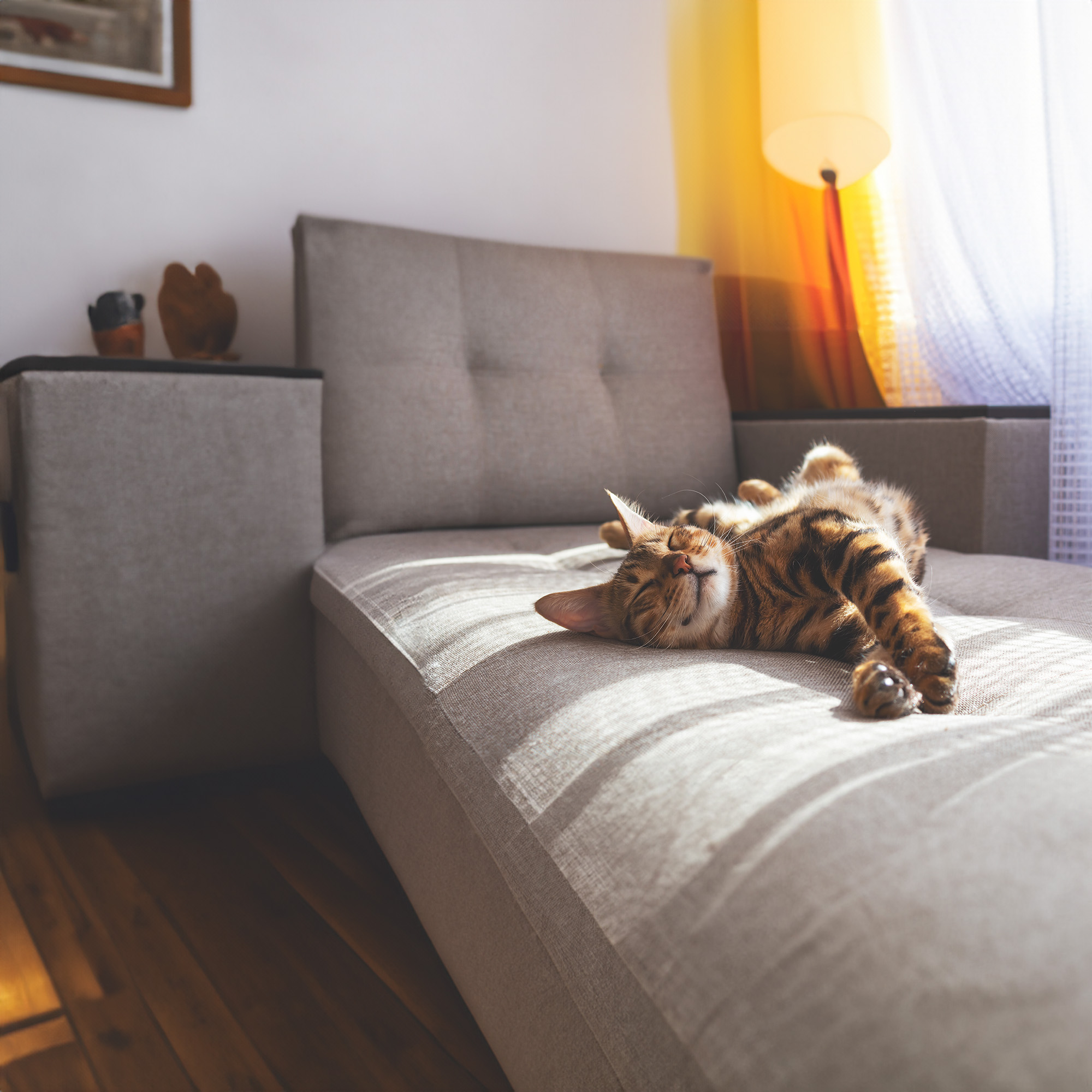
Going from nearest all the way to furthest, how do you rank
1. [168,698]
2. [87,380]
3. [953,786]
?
[953,786]
[87,380]
[168,698]

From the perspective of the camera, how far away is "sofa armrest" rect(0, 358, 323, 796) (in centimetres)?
133

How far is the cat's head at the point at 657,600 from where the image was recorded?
94 cm

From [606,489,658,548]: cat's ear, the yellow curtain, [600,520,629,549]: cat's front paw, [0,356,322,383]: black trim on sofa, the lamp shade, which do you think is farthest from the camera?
the yellow curtain

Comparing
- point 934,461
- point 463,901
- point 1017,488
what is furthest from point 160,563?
point 1017,488

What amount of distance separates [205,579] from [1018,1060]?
Answer: 1.38 metres

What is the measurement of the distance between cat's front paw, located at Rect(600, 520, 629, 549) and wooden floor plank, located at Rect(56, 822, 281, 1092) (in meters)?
0.87

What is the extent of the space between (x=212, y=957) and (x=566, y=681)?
0.66 meters

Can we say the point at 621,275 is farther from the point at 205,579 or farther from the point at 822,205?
the point at 205,579

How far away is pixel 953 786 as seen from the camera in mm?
471

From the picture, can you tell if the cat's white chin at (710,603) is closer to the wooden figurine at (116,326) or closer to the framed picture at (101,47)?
the wooden figurine at (116,326)

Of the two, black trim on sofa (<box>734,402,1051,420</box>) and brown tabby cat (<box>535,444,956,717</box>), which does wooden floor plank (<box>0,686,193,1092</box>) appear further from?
black trim on sofa (<box>734,402,1051,420</box>)

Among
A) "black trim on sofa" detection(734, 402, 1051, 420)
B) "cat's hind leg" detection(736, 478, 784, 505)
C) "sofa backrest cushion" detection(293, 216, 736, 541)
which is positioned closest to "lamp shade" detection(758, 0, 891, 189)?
"sofa backrest cushion" detection(293, 216, 736, 541)

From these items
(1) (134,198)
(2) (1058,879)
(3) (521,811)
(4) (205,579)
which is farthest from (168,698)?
(2) (1058,879)

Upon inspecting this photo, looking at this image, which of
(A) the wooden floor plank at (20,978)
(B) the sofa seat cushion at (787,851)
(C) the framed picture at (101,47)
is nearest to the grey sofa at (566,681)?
(B) the sofa seat cushion at (787,851)
